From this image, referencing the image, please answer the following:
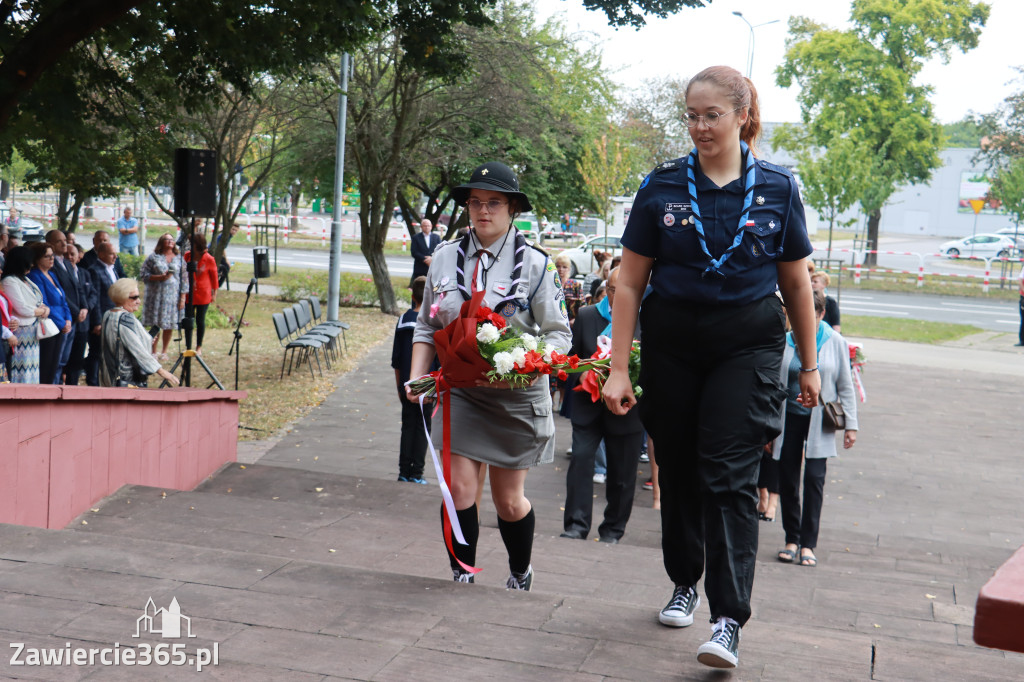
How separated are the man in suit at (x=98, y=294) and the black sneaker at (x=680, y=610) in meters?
9.44

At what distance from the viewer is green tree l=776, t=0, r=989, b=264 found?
131ft

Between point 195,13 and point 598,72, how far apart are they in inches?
946

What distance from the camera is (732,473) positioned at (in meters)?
3.11

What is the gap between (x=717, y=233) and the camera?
311cm

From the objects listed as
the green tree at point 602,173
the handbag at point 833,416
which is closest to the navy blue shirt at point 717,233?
the handbag at point 833,416

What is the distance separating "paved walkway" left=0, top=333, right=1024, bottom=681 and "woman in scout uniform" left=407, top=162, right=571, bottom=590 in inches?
14.6

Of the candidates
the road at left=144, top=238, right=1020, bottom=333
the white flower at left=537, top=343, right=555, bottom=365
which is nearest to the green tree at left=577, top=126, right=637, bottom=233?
the road at left=144, top=238, right=1020, bottom=333

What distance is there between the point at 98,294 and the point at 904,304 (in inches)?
957

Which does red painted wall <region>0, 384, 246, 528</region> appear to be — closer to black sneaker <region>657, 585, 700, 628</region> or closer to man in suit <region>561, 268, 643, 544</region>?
man in suit <region>561, 268, 643, 544</region>

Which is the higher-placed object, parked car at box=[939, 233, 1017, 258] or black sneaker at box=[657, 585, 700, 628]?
parked car at box=[939, 233, 1017, 258]

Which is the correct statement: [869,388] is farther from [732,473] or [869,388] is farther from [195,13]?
[732,473]

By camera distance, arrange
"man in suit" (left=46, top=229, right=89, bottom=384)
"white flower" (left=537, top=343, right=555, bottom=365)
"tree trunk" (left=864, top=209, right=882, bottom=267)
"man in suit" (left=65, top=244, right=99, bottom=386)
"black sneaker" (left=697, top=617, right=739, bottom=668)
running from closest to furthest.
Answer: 1. "black sneaker" (left=697, top=617, right=739, bottom=668)
2. "white flower" (left=537, top=343, right=555, bottom=365)
3. "man in suit" (left=46, top=229, right=89, bottom=384)
4. "man in suit" (left=65, top=244, right=99, bottom=386)
5. "tree trunk" (left=864, top=209, right=882, bottom=267)

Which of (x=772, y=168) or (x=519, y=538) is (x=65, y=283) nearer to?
(x=519, y=538)

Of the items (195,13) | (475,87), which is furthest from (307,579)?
(475,87)
